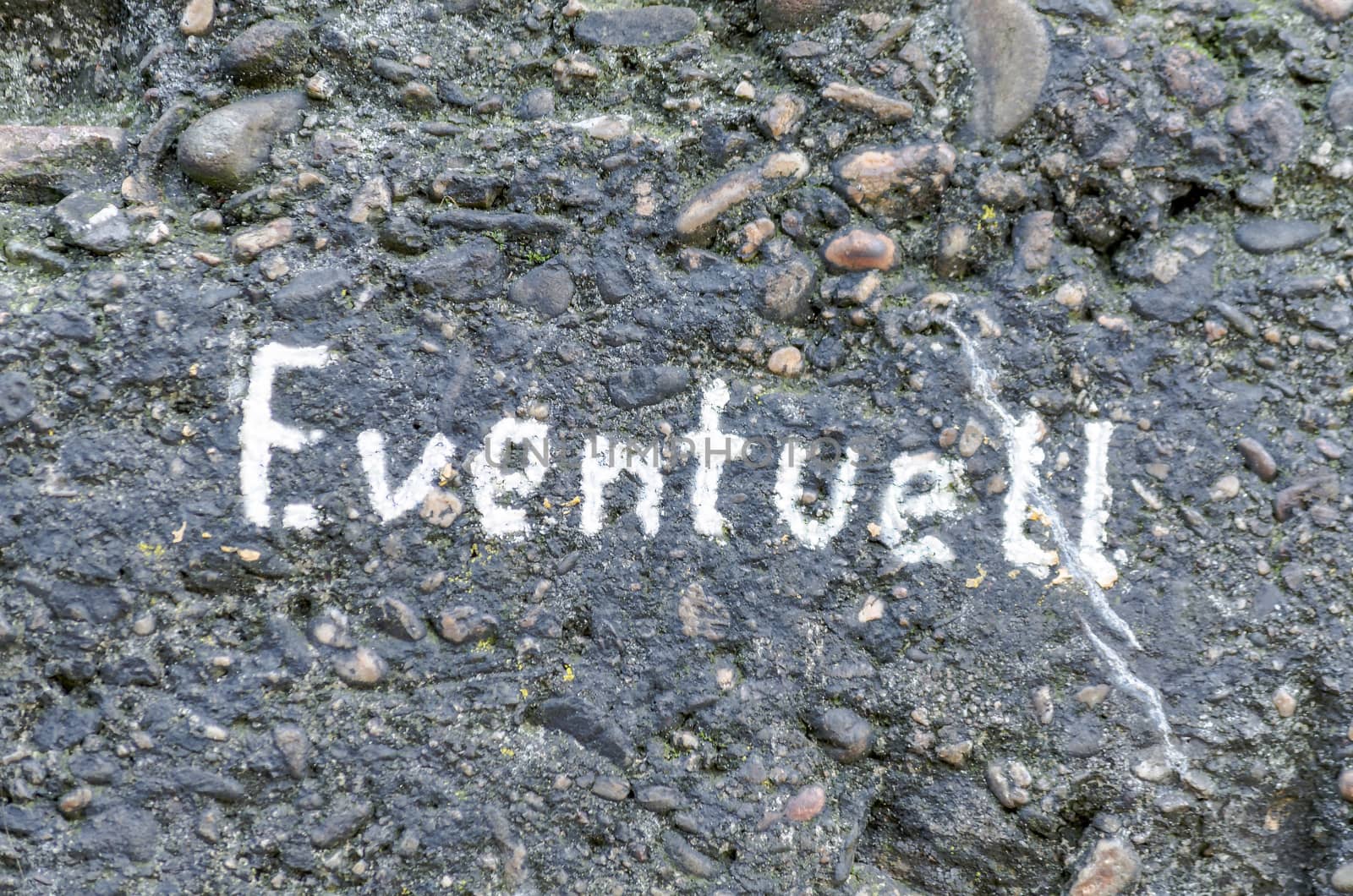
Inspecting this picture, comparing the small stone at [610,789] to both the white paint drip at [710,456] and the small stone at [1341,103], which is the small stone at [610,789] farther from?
the small stone at [1341,103]

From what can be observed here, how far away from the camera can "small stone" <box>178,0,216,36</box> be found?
3.98 ft

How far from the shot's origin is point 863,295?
1255mm

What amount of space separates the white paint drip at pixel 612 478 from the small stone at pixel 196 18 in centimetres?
73

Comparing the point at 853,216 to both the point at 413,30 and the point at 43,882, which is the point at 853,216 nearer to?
the point at 413,30

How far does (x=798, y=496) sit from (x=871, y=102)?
538 mm

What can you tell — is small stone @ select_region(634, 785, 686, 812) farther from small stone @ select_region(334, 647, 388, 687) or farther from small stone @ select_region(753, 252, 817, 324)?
small stone @ select_region(753, 252, 817, 324)

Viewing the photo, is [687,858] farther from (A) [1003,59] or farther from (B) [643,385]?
(A) [1003,59]

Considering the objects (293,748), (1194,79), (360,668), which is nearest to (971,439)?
(1194,79)

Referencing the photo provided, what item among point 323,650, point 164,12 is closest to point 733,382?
point 323,650

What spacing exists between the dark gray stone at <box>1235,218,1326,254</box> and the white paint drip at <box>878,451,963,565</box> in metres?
0.48

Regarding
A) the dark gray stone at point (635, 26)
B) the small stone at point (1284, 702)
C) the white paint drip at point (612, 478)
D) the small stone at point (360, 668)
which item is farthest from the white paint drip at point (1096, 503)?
the small stone at point (360, 668)

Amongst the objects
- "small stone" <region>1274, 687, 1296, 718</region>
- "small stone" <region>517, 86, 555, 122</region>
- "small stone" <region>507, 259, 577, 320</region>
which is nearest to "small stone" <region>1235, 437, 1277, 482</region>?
"small stone" <region>1274, 687, 1296, 718</region>

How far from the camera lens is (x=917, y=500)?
123 centimetres

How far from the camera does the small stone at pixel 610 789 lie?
1.18 m
